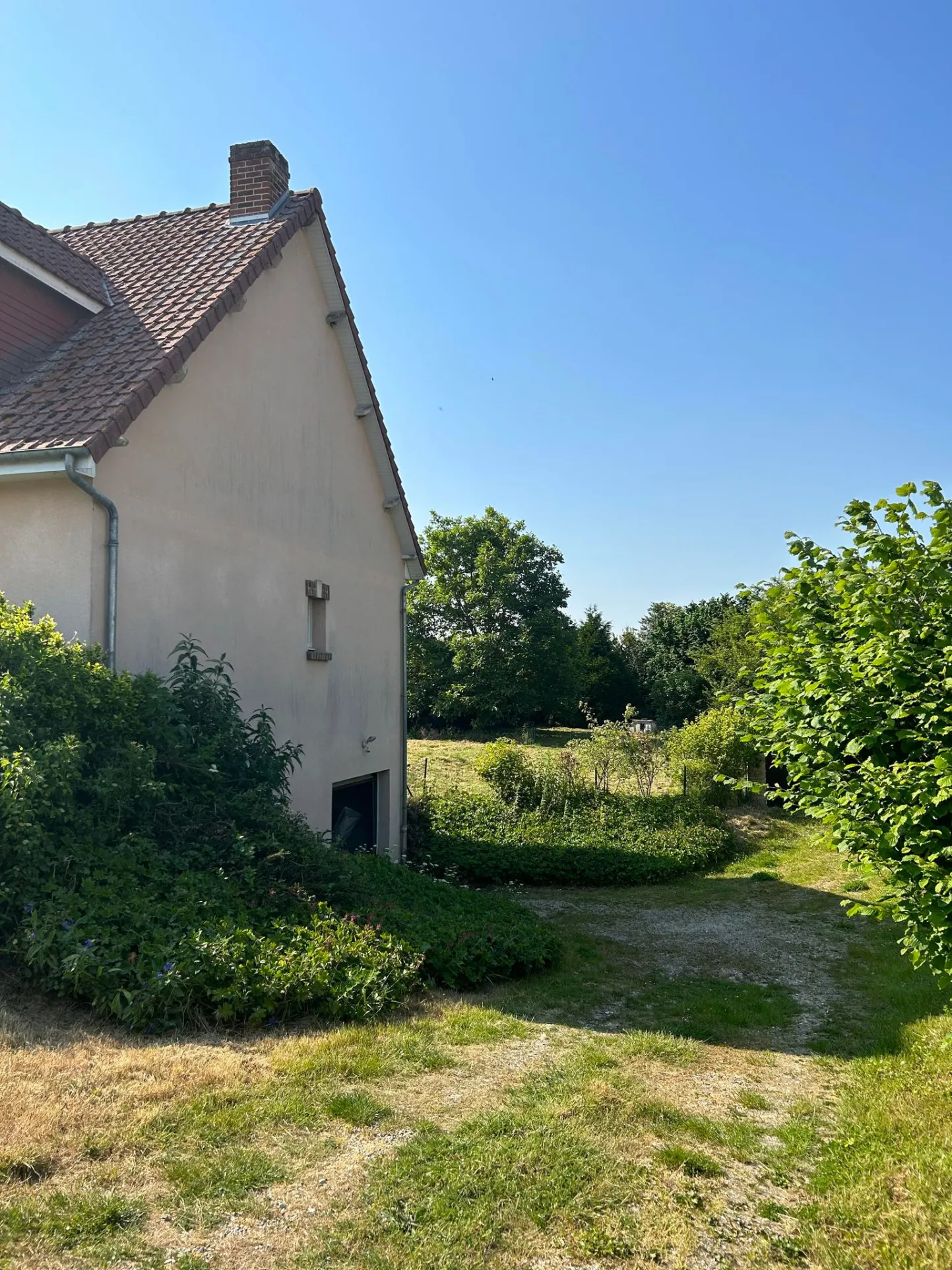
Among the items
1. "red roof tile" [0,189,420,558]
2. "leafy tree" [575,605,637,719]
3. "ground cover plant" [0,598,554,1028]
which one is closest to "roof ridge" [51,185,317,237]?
"red roof tile" [0,189,420,558]

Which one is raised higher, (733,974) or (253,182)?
(253,182)

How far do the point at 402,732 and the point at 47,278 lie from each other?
861 centimetres

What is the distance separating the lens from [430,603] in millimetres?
41562

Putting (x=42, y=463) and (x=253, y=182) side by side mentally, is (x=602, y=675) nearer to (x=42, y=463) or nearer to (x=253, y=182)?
(x=253, y=182)

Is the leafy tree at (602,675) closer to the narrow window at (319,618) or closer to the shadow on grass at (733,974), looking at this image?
the shadow on grass at (733,974)

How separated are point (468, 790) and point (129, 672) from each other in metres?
11.1

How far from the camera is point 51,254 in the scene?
34.5 feet

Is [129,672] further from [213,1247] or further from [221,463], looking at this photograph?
[213,1247]

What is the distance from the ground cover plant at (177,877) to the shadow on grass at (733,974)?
2.65ft

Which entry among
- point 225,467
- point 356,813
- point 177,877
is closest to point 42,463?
point 225,467

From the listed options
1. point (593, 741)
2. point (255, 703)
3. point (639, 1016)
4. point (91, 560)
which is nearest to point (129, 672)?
point (91, 560)

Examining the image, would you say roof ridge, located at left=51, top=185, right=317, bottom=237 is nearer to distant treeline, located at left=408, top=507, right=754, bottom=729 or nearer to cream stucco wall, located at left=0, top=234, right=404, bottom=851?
cream stucco wall, located at left=0, top=234, right=404, bottom=851

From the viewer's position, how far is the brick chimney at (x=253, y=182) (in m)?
12.0

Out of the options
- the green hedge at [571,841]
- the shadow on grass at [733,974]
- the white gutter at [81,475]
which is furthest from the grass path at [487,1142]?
the green hedge at [571,841]
